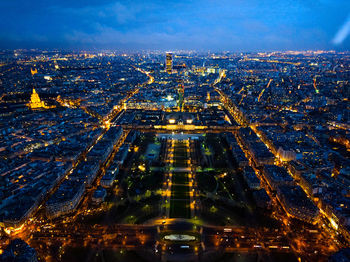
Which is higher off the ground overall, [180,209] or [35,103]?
[35,103]

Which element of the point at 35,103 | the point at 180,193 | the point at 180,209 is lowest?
the point at 180,209

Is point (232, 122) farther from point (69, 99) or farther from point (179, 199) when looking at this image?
point (69, 99)

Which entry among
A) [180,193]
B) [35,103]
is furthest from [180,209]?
[35,103]

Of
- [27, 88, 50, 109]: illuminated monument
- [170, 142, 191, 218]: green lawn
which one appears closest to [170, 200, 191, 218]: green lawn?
[170, 142, 191, 218]: green lawn

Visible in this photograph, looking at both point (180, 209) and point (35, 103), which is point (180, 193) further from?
point (35, 103)

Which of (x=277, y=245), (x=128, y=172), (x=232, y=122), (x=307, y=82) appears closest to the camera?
(x=277, y=245)

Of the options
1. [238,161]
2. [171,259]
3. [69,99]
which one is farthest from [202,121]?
[69,99]

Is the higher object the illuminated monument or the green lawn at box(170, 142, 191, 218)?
the illuminated monument

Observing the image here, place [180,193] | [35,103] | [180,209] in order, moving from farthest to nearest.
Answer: [35,103] < [180,193] < [180,209]

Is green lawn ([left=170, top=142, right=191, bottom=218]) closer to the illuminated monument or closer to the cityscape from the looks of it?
the cityscape

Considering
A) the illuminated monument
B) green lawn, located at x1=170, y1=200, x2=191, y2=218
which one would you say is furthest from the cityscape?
the illuminated monument

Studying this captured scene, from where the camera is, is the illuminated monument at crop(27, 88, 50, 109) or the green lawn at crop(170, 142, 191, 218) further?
the illuminated monument at crop(27, 88, 50, 109)
